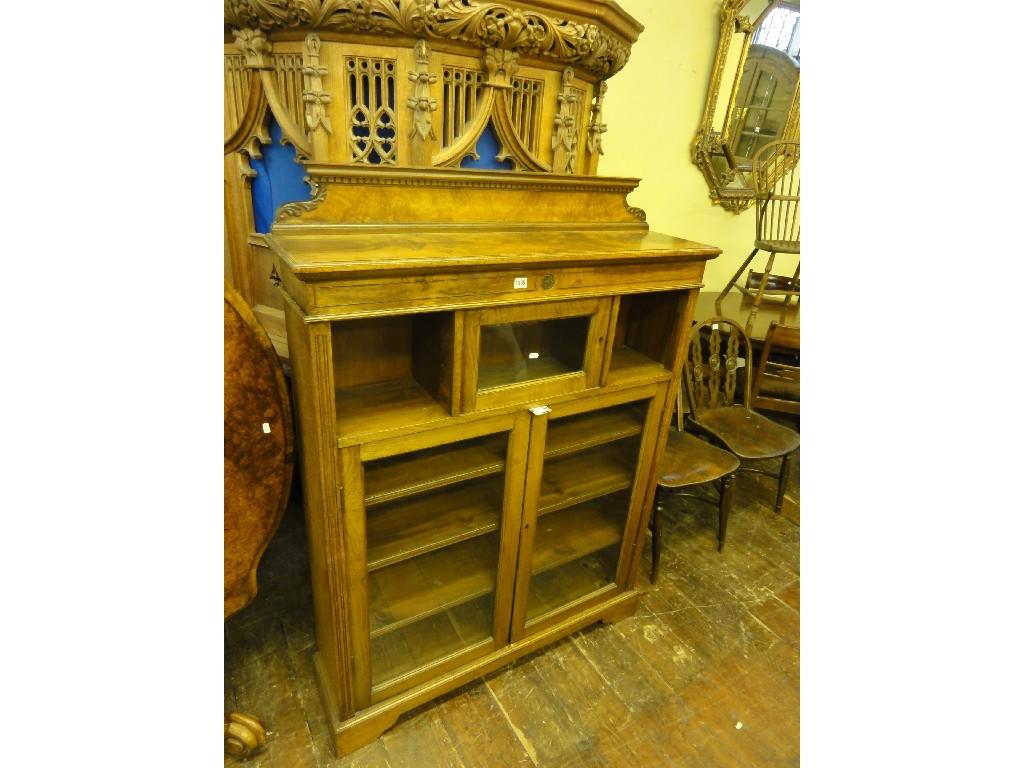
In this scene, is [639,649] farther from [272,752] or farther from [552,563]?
[272,752]

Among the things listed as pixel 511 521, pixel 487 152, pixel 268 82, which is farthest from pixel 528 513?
pixel 268 82

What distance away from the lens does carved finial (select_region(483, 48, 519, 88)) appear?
1.40m

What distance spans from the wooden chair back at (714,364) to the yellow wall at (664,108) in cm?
75

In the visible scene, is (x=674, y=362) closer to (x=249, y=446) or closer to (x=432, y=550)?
(x=432, y=550)

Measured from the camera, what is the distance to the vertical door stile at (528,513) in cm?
142

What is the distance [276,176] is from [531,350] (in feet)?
3.07

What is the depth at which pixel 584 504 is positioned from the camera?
1.92 meters

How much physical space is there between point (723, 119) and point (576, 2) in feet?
5.65

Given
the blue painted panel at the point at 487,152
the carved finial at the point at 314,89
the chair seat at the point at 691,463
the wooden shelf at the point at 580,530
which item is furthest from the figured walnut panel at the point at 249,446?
the chair seat at the point at 691,463

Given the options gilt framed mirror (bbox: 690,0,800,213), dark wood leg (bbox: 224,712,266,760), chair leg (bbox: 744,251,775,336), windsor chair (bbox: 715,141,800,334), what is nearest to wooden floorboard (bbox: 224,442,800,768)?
dark wood leg (bbox: 224,712,266,760)

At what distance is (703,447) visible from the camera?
2.27 metres

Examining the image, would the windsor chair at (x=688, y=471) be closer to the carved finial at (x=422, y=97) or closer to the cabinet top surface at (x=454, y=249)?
the cabinet top surface at (x=454, y=249)

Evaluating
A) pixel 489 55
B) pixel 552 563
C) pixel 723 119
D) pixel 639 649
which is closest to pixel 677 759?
pixel 639 649

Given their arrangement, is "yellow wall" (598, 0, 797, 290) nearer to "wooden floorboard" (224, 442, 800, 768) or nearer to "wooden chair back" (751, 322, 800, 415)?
"wooden chair back" (751, 322, 800, 415)
